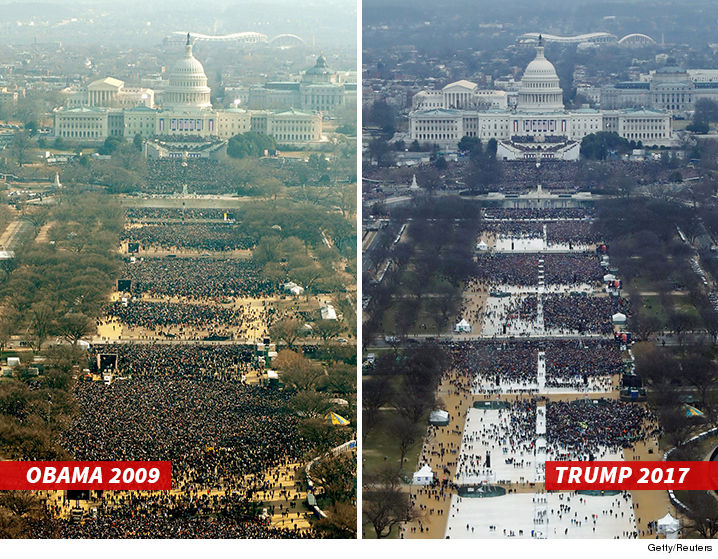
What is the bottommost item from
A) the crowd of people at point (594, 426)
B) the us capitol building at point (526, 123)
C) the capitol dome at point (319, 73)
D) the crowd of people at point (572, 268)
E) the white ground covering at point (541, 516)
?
the us capitol building at point (526, 123)

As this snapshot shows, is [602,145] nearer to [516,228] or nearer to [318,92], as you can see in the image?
[318,92]

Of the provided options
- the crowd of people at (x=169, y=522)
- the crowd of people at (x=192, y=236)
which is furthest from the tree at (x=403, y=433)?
the crowd of people at (x=192, y=236)

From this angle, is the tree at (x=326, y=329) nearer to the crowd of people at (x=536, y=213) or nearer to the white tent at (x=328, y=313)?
the white tent at (x=328, y=313)

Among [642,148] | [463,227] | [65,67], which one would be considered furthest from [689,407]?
[65,67]

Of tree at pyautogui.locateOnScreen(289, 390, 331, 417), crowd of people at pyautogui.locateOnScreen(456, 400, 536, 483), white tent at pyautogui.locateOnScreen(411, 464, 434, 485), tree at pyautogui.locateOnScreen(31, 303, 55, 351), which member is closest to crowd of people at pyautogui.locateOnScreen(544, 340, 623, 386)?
crowd of people at pyautogui.locateOnScreen(456, 400, 536, 483)

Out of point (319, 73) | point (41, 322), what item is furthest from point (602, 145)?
point (41, 322)

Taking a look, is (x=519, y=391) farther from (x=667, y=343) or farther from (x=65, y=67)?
(x=65, y=67)
